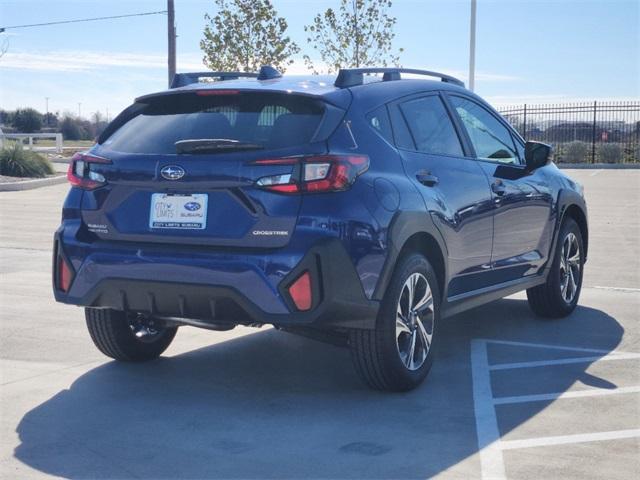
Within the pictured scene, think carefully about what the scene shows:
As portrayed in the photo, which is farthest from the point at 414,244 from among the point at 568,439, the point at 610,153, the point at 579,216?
the point at 610,153

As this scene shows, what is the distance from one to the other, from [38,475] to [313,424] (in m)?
1.37

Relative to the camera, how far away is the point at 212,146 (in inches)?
213

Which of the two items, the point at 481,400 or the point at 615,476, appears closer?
the point at 615,476

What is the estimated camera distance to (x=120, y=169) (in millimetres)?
5594

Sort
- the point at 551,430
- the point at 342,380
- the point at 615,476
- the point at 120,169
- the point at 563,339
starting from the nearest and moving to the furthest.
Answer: the point at 615,476 → the point at 551,430 → the point at 120,169 → the point at 342,380 → the point at 563,339

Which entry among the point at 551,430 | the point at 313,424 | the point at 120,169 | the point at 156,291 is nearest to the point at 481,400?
the point at 551,430

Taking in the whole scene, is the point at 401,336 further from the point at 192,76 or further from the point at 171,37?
the point at 171,37

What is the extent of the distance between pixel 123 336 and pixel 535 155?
3.16 metres

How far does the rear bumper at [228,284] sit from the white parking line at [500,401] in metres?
0.80

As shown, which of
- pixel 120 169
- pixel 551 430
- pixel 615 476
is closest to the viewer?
pixel 615 476

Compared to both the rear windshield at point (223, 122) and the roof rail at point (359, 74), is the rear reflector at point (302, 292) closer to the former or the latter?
the rear windshield at point (223, 122)

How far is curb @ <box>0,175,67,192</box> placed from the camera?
2311 centimetres

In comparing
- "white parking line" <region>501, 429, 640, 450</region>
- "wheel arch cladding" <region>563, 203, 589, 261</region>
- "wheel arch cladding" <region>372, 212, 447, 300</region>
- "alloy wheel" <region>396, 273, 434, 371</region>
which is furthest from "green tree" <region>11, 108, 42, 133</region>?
"white parking line" <region>501, 429, 640, 450</region>

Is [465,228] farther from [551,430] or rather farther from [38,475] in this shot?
[38,475]
